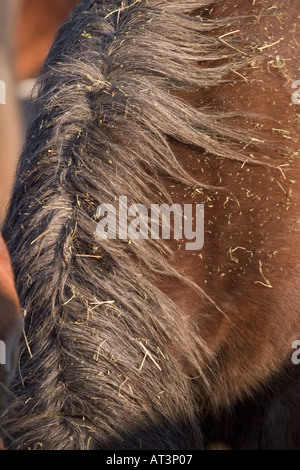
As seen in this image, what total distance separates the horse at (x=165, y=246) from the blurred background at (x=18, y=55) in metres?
1.74

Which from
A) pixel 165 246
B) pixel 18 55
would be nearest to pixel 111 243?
pixel 165 246

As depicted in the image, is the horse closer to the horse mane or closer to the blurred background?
the horse mane

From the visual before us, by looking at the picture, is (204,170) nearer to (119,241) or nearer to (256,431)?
(119,241)

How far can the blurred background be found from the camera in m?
3.40

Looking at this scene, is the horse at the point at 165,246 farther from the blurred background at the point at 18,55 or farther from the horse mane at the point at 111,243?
the blurred background at the point at 18,55

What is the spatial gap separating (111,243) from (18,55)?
2619 mm

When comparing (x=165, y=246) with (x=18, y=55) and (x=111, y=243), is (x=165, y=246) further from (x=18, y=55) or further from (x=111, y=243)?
(x=18, y=55)

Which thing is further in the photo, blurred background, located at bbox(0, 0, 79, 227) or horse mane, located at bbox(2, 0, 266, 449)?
blurred background, located at bbox(0, 0, 79, 227)

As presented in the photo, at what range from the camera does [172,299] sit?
151 centimetres

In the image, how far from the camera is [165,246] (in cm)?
150

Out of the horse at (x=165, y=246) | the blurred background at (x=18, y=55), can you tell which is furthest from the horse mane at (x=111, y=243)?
the blurred background at (x=18, y=55)

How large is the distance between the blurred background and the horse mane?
1.70 metres

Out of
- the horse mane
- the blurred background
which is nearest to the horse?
the horse mane

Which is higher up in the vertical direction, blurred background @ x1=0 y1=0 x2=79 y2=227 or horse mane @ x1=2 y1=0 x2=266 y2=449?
blurred background @ x1=0 y1=0 x2=79 y2=227
